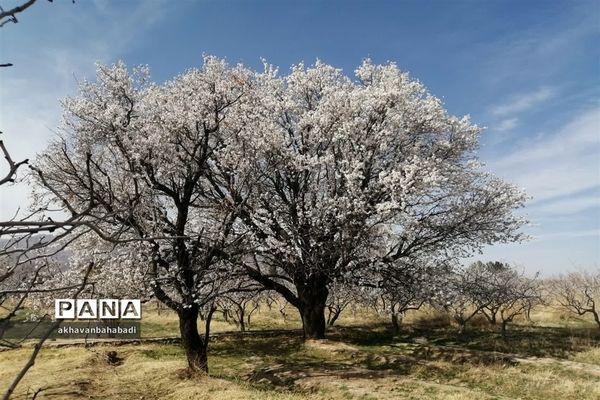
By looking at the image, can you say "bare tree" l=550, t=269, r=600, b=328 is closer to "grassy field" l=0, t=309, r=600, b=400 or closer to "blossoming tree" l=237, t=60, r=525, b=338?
"grassy field" l=0, t=309, r=600, b=400

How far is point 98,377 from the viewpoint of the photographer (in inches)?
683

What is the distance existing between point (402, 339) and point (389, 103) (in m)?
14.5

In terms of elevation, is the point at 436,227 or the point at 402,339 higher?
the point at 436,227

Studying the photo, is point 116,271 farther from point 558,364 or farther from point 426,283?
point 558,364

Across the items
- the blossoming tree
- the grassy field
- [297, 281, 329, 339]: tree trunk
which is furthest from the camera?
[297, 281, 329, 339]: tree trunk

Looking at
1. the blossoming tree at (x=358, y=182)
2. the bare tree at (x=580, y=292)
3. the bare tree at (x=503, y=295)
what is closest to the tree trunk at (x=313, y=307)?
the blossoming tree at (x=358, y=182)

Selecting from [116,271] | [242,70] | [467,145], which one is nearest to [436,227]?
[467,145]

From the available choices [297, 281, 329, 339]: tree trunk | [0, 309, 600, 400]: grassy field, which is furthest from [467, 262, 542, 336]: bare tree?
[297, 281, 329, 339]: tree trunk

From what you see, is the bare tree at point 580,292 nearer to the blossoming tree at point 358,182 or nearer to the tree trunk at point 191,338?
the blossoming tree at point 358,182

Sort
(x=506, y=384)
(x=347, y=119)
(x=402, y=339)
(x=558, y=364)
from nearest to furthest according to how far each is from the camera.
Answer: (x=506, y=384), (x=558, y=364), (x=347, y=119), (x=402, y=339)

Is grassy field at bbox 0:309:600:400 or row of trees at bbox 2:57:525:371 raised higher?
row of trees at bbox 2:57:525:371

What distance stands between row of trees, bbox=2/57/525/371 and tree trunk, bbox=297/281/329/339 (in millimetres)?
71

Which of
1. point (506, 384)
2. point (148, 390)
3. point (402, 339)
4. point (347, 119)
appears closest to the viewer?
point (148, 390)

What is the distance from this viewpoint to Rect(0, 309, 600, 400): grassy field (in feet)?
48.3
